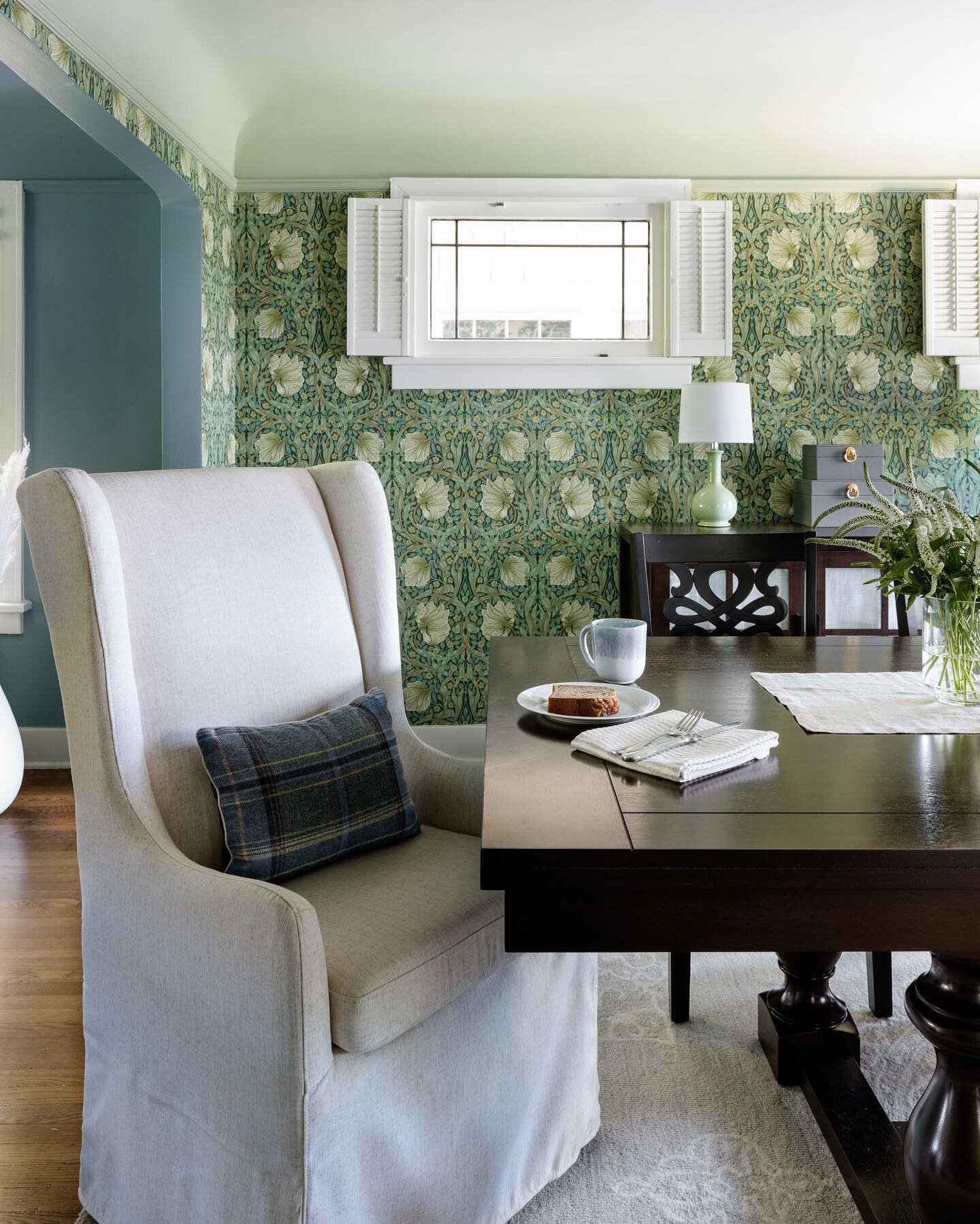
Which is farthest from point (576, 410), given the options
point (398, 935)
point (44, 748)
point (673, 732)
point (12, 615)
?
point (398, 935)

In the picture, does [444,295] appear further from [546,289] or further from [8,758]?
[8,758]

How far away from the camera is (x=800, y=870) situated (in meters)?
1.00

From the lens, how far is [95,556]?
4.65 feet

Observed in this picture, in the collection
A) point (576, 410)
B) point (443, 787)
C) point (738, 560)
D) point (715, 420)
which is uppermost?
point (576, 410)

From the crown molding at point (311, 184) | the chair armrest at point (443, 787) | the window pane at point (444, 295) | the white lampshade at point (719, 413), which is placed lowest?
the chair armrest at point (443, 787)

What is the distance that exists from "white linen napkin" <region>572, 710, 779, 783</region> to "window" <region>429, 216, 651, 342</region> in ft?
9.15

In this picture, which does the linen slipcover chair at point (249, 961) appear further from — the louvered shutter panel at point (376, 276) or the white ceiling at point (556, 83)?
the louvered shutter panel at point (376, 276)

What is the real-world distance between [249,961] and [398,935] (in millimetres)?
216

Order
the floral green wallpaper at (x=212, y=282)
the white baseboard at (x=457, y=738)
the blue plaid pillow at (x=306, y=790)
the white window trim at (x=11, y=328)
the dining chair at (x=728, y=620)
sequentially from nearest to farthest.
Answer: the blue plaid pillow at (x=306, y=790) < the dining chair at (x=728, y=620) < the floral green wallpaper at (x=212, y=282) < the white window trim at (x=11, y=328) < the white baseboard at (x=457, y=738)

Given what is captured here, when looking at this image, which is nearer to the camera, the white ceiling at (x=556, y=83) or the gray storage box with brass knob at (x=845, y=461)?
the white ceiling at (x=556, y=83)

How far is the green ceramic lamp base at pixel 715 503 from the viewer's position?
3.66 meters

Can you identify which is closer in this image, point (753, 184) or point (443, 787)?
point (443, 787)

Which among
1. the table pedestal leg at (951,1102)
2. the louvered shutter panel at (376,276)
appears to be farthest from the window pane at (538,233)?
the table pedestal leg at (951,1102)

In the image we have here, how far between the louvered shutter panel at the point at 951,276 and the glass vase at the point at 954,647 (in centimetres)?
263
